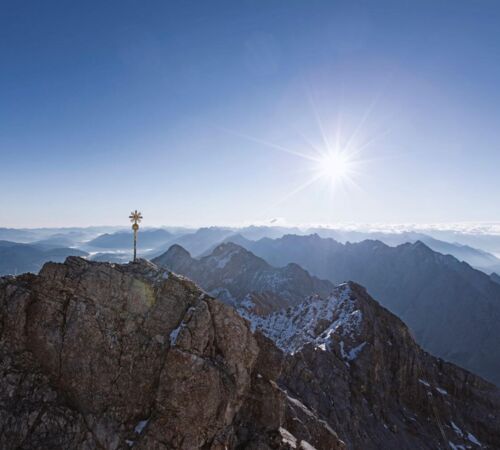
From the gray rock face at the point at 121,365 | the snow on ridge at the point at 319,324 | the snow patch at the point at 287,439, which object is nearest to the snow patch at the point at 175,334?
the gray rock face at the point at 121,365

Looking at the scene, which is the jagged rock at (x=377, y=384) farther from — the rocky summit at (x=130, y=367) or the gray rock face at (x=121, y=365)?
the gray rock face at (x=121, y=365)

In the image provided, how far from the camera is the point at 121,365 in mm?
24422

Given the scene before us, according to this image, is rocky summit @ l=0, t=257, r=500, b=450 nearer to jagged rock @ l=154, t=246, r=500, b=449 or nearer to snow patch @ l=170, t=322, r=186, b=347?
snow patch @ l=170, t=322, r=186, b=347

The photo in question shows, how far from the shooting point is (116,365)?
24.4m

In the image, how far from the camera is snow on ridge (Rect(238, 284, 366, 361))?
83.4 m

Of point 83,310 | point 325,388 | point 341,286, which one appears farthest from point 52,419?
point 341,286

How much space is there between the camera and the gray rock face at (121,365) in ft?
73.0

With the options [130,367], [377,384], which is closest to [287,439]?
[130,367]

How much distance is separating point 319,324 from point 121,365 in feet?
262

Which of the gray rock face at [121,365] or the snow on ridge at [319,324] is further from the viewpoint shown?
the snow on ridge at [319,324]

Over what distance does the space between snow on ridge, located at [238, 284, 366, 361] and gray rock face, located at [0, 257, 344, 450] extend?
42997mm

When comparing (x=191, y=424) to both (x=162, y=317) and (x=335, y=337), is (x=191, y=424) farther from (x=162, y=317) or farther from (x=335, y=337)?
(x=335, y=337)

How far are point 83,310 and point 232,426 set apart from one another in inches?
588

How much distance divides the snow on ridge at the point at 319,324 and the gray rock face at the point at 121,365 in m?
43.0
